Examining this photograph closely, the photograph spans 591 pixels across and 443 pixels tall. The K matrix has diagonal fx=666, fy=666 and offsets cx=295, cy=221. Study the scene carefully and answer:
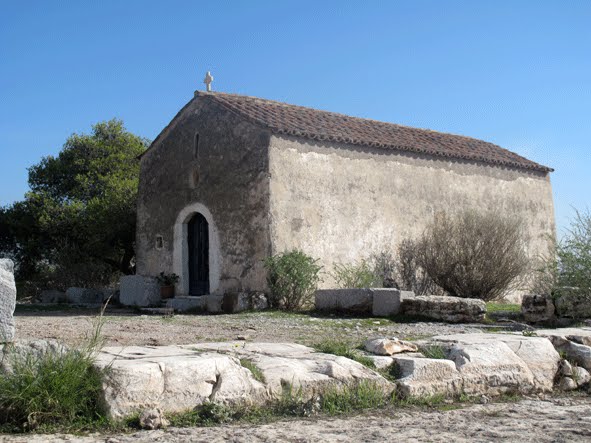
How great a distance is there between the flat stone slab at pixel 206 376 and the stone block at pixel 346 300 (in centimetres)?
684

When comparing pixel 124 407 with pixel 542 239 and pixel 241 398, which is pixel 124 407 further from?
pixel 542 239

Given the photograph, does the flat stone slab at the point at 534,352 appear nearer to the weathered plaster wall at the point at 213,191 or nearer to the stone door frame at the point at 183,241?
the weathered plaster wall at the point at 213,191

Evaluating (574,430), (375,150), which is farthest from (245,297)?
(574,430)

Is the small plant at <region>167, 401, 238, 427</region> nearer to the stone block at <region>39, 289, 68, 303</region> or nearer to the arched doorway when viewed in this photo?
the arched doorway

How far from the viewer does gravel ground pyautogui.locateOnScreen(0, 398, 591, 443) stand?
13.4ft

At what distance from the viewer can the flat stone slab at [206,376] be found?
14.5 feet

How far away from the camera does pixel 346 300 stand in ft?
41.6

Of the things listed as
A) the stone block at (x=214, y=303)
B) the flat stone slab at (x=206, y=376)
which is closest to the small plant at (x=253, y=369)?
the flat stone slab at (x=206, y=376)

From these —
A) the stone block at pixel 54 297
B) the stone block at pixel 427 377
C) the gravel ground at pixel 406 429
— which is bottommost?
the gravel ground at pixel 406 429

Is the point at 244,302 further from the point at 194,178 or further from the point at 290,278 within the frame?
the point at 194,178

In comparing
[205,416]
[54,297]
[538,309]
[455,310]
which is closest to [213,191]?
[54,297]

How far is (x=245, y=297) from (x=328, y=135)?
4.30 m

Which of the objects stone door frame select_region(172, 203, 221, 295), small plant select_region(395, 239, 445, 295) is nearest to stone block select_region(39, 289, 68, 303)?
stone door frame select_region(172, 203, 221, 295)

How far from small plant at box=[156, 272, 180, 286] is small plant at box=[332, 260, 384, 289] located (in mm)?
4300
